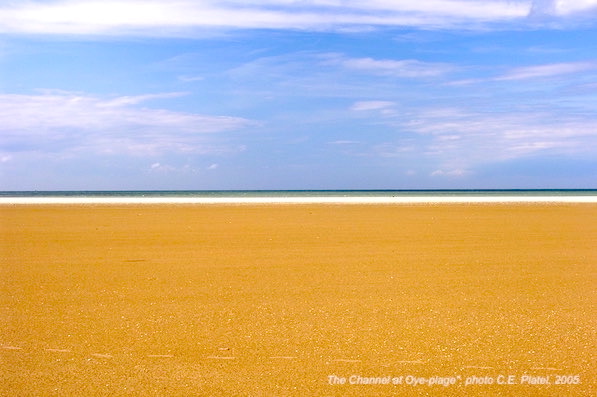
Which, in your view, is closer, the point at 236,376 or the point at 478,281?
the point at 236,376

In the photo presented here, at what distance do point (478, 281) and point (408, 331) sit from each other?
3.29 meters

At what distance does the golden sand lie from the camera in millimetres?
5016

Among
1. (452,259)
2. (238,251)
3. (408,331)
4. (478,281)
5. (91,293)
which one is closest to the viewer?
(408,331)

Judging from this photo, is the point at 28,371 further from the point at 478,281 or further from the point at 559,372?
the point at 478,281

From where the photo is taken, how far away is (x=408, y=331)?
6289 millimetres

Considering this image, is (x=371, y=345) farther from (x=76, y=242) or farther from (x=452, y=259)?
(x=76, y=242)

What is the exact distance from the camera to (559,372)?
505cm

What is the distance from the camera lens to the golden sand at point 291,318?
5.02 m

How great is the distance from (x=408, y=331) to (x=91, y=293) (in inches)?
175

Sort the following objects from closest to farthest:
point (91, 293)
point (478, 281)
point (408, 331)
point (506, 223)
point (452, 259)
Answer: point (408, 331)
point (91, 293)
point (478, 281)
point (452, 259)
point (506, 223)

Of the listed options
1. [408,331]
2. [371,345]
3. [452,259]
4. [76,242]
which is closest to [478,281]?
[452,259]

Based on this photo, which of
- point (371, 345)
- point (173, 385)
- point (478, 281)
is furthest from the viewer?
point (478, 281)

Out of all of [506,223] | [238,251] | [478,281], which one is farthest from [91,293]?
[506,223]

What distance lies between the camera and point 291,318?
682cm
